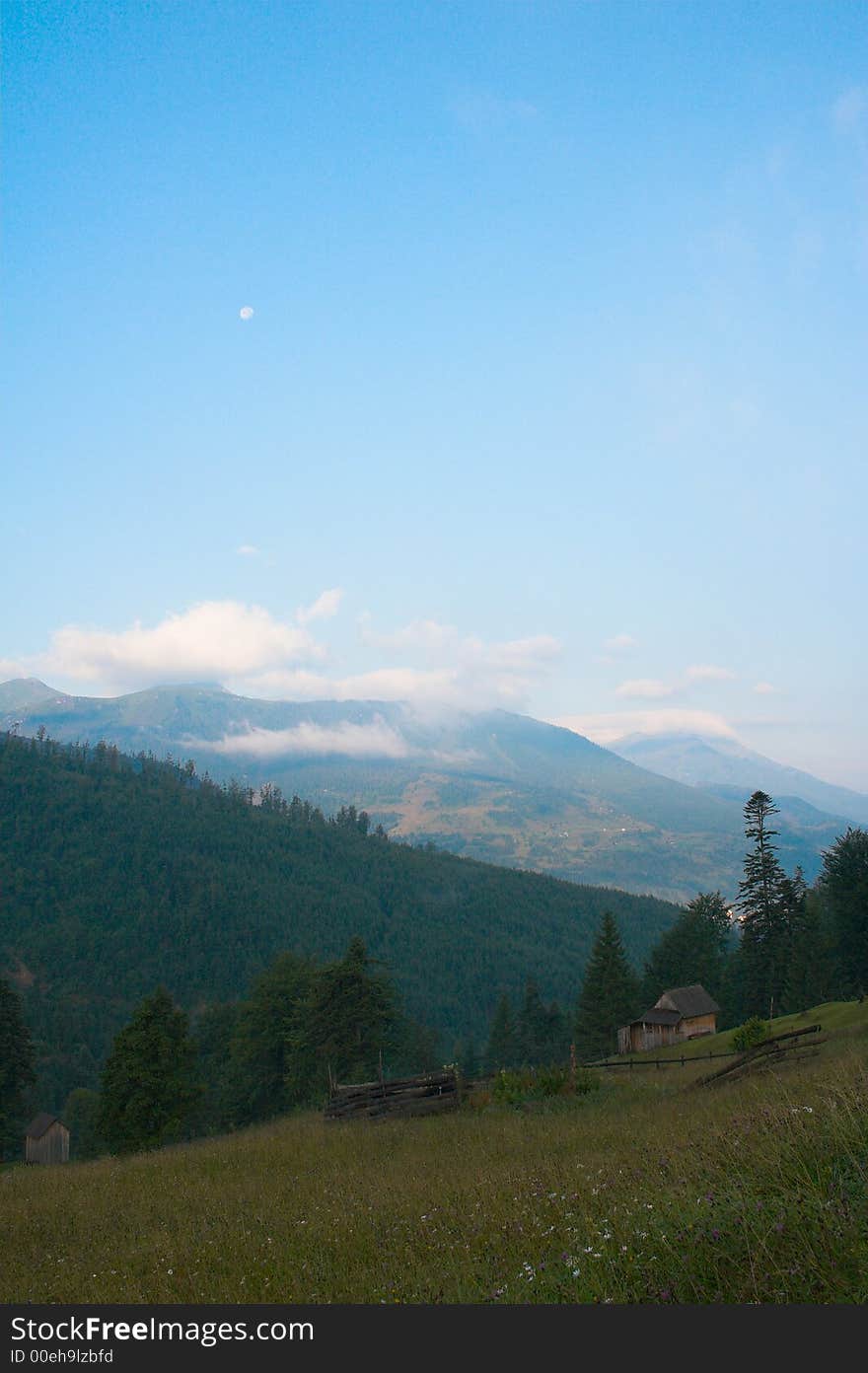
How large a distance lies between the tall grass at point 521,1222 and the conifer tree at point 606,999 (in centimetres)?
5286

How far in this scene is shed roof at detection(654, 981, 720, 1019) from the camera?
186 ft

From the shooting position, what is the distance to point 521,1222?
7.66 m

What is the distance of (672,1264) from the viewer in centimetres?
572

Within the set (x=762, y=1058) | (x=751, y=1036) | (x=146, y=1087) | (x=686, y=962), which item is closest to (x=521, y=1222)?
(x=762, y=1058)

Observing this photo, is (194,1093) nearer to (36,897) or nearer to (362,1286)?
(362,1286)

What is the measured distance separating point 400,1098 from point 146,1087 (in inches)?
872

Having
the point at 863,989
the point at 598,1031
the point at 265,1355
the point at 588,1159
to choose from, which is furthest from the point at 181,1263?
the point at 598,1031

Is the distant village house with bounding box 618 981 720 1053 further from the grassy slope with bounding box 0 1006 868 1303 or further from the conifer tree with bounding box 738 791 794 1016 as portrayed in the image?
the grassy slope with bounding box 0 1006 868 1303

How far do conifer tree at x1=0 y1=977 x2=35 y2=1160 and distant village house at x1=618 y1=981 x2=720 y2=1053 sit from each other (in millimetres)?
39610

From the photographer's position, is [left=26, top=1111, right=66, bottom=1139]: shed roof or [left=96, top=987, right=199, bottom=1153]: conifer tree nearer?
[left=96, top=987, right=199, bottom=1153]: conifer tree

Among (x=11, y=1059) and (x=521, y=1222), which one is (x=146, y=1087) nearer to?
(x=11, y=1059)

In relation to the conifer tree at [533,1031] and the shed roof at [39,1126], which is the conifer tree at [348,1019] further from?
the conifer tree at [533,1031]

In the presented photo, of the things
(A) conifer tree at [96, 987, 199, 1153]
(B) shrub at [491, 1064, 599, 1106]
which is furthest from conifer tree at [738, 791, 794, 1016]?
(A) conifer tree at [96, 987, 199, 1153]

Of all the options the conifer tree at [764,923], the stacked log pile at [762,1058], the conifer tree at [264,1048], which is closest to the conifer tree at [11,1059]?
the conifer tree at [264,1048]
